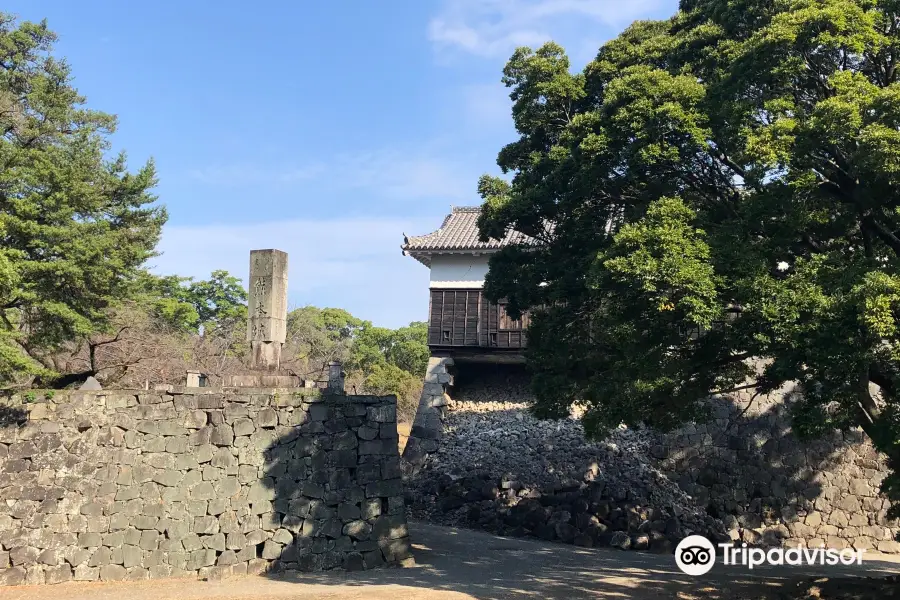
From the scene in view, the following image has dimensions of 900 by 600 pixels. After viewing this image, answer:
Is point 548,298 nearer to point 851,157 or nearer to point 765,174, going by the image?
point 765,174

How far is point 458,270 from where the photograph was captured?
805 inches

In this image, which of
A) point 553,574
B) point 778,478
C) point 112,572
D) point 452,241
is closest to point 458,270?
point 452,241

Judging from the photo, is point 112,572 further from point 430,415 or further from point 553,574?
point 430,415

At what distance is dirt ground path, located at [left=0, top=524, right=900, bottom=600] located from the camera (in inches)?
378

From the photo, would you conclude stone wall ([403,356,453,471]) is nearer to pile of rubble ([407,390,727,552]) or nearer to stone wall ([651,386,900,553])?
pile of rubble ([407,390,727,552])

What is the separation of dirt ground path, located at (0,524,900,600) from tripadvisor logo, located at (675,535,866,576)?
0.35 metres

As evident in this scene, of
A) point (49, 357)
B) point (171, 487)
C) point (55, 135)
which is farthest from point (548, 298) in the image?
point (55, 135)

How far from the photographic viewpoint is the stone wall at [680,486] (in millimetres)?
14961

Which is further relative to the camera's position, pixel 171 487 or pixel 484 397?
pixel 484 397

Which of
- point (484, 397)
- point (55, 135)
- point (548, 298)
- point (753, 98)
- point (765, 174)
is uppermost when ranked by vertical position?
point (55, 135)

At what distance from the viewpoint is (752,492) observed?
1608 centimetres

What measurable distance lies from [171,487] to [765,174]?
9.66 metres

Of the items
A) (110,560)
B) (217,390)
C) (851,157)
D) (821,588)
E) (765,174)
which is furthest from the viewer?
(217,390)

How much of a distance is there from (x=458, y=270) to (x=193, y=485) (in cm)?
1060
